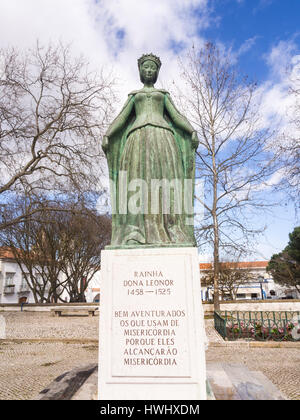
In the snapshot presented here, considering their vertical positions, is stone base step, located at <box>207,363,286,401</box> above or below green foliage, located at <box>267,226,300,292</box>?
below

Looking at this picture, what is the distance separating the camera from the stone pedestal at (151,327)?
9.37 ft

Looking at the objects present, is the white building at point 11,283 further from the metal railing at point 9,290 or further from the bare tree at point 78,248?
the bare tree at point 78,248

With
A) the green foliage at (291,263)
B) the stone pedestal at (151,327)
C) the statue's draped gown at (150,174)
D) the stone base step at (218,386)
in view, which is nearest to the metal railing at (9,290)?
the green foliage at (291,263)

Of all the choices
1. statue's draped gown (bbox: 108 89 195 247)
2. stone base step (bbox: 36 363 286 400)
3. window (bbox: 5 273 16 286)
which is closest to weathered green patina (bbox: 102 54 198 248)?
statue's draped gown (bbox: 108 89 195 247)

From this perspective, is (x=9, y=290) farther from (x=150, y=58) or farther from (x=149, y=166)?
(x=150, y=58)

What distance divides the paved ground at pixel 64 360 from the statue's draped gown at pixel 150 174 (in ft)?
8.74

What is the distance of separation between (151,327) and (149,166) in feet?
6.31

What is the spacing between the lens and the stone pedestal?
286cm

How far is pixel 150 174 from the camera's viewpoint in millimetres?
3879

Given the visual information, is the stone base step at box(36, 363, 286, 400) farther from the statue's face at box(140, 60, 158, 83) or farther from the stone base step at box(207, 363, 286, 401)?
the statue's face at box(140, 60, 158, 83)

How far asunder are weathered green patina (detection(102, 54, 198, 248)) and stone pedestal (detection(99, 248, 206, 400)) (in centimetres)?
33
